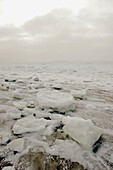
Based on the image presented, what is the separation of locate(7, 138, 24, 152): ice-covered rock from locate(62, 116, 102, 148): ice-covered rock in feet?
1.54

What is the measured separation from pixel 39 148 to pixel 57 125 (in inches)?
17.2

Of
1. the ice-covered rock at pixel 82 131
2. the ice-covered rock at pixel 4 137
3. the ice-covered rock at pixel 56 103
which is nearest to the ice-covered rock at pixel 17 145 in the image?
the ice-covered rock at pixel 4 137

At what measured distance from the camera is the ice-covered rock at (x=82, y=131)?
1084mm

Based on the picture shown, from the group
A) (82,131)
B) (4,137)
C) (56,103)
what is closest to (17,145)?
(4,137)

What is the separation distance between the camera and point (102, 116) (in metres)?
1.81

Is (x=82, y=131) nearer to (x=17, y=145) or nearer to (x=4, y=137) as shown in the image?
(x=17, y=145)

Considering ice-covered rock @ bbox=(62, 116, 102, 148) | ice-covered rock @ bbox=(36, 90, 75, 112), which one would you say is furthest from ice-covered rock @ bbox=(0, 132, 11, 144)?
ice-covered rock @ bbox=(36, 90, 75, 112)

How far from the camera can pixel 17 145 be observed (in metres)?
1.07

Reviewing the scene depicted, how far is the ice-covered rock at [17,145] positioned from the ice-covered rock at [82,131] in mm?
471

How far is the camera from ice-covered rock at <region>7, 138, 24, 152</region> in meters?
1.03

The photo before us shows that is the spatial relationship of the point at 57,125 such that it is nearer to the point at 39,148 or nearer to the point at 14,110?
the point at 39,148

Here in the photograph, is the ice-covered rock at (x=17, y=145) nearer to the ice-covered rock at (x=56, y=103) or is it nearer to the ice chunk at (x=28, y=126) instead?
the ice chunk at (x=28, y=126)

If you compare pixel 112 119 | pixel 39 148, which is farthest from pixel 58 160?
pixel 112 119

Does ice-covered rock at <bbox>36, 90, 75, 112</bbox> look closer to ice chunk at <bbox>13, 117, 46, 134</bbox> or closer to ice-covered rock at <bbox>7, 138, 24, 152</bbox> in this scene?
ice chunk at <bbox>13, 117, 46, 134</bbox>
